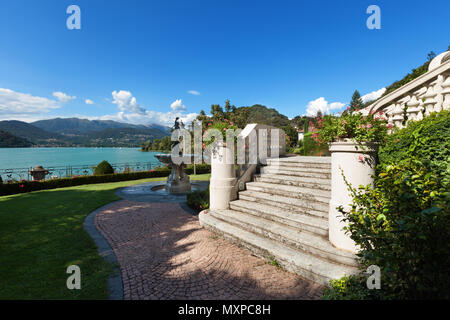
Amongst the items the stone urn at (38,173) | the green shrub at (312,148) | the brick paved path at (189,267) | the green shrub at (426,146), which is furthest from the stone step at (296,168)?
the stone urn at (38,173)

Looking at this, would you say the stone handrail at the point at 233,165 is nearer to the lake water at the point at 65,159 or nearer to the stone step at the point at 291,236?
the stone step at the point at 291,236

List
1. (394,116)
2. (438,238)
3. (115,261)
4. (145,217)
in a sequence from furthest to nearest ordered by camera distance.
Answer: (394,116) → (145,217) → (115,261) → (438,238)

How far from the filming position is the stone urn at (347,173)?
3.19 m

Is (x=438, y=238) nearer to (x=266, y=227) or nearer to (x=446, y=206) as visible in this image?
(x=446, y=206)

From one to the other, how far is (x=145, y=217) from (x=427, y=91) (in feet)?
35.7

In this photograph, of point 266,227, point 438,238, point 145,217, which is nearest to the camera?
point 438,238

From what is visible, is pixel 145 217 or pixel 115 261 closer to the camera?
pixel 115 261

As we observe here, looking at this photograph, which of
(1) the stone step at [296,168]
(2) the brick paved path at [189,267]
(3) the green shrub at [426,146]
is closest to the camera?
(3) the green shrub at [426,146]

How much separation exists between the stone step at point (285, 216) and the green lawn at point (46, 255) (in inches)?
134

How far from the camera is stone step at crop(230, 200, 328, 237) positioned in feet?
12.9

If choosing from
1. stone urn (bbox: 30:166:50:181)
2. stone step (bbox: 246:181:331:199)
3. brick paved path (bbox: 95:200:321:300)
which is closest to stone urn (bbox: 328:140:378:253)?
brick paved path (bbox: 95:200:321:300)

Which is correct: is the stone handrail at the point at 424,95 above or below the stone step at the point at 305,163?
above
